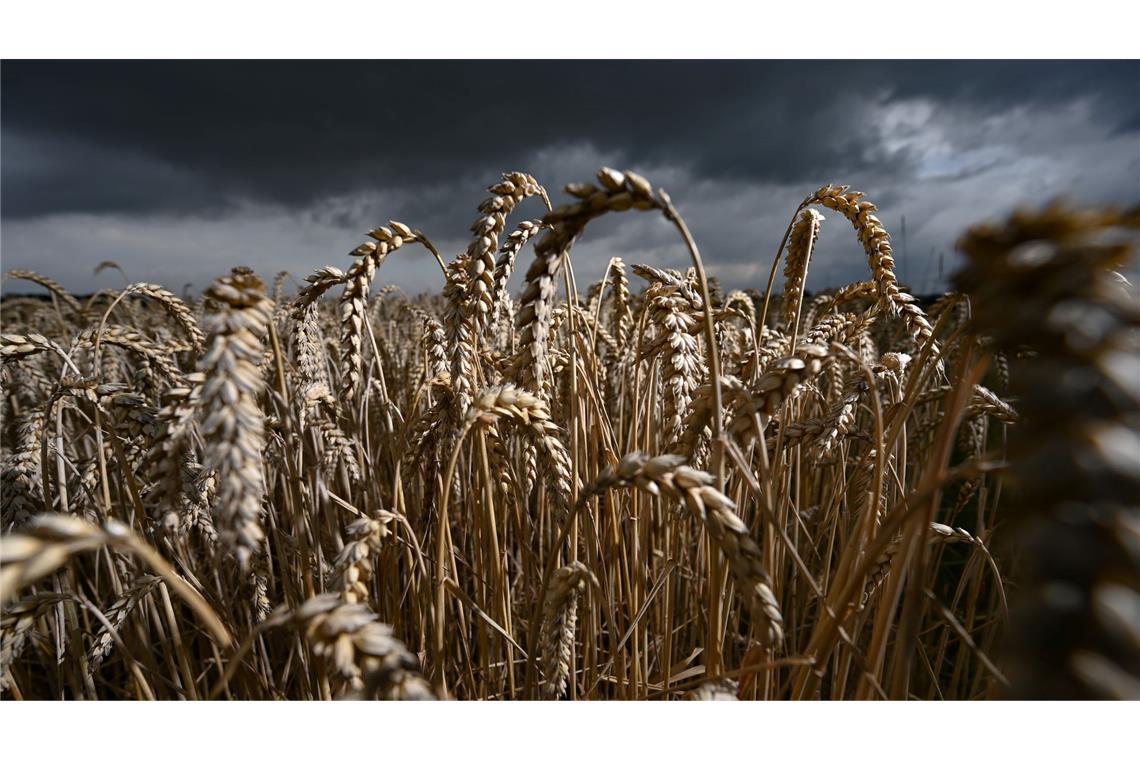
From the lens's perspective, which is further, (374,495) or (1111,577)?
(374,495)

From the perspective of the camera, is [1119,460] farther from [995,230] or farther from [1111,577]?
[995,230]

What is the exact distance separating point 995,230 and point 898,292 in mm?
922

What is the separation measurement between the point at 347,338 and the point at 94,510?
122 cm

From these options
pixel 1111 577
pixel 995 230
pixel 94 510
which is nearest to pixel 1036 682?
pixel 1111 577

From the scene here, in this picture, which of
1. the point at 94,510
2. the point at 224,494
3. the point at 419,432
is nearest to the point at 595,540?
the point at 419,432

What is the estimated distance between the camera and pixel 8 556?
0.48 m

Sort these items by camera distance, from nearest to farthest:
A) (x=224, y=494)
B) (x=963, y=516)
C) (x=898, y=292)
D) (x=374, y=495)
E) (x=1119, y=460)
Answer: (x=1119, y=460)
(x=224, y=494)
(x=898, y=292)
(x=374, y=495)
(x=963, y=516)

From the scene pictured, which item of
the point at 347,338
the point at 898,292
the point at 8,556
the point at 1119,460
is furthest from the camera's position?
the point at 898,292

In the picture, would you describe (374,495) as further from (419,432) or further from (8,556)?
(8,556)

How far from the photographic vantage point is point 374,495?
1.59 m

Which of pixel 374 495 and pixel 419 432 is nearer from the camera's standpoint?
pixel 419 432

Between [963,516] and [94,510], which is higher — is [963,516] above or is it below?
below

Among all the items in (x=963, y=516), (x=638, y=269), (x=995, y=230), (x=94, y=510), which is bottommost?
(x=963, y=516)

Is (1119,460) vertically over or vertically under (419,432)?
over
